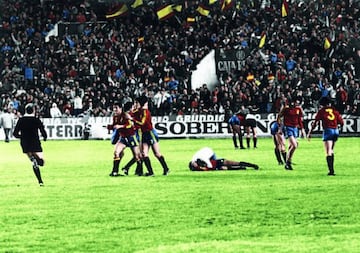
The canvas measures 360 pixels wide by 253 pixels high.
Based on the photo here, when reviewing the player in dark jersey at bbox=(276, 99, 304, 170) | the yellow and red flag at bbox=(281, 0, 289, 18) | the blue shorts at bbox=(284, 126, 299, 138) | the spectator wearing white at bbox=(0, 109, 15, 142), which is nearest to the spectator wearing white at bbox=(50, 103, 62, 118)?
the spectator wearing white at bbox=(0, 109, 15, 142)

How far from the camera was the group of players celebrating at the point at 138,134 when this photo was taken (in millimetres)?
24734

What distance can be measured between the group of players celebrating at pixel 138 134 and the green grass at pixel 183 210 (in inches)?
28.6

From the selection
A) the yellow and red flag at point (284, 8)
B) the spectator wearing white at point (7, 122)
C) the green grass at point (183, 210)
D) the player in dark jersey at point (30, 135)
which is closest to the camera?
the green grass at point (183, 210)

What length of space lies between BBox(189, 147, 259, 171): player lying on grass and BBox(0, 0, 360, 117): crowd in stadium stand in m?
20.7

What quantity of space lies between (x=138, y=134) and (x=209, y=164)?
2.39m

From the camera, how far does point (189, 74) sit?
52.8 m

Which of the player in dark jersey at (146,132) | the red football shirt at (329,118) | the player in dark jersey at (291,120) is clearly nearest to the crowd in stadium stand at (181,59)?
the player in dark jersey at (291,120)

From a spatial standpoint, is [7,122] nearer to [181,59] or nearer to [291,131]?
[181,59]

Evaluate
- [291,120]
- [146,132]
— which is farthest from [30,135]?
[291,120]

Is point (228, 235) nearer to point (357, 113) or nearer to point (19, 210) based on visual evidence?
point (19, 210)

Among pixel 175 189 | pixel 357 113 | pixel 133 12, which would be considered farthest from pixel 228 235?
pixel 133 12

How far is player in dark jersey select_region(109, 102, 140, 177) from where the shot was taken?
2511 cm

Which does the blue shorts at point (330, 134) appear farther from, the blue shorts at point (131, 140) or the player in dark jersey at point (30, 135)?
the player in dark jersey at point (30, 135)

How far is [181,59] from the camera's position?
2100 inches
